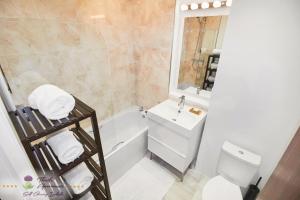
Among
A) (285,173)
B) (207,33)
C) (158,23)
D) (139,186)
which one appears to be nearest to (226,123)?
(285,173)

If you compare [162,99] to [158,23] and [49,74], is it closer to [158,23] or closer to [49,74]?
[158,23]

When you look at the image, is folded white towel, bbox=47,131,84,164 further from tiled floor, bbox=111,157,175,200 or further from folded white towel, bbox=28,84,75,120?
tiled floor, bbox=111,157,175,200

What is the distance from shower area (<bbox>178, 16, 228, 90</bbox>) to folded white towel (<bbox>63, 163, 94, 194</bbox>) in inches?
60.5

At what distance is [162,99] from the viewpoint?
234 cm

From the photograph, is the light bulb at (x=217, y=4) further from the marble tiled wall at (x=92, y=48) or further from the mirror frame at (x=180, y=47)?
the marble tiled wall at (x=92, y=48)

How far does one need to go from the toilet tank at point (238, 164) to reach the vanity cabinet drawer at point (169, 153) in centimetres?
41

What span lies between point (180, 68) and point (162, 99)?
57 cm

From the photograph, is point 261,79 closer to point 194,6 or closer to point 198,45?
point 198,45

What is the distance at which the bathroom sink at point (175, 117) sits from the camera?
5.24 feet

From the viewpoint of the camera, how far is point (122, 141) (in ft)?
8.07

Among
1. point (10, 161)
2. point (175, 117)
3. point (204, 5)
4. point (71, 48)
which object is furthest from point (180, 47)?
point (10, 161)

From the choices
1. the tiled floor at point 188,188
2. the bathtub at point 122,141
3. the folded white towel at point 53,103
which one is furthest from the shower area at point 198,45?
the folded white towel at point 53,103

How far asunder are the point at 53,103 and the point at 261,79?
1.52 meters
